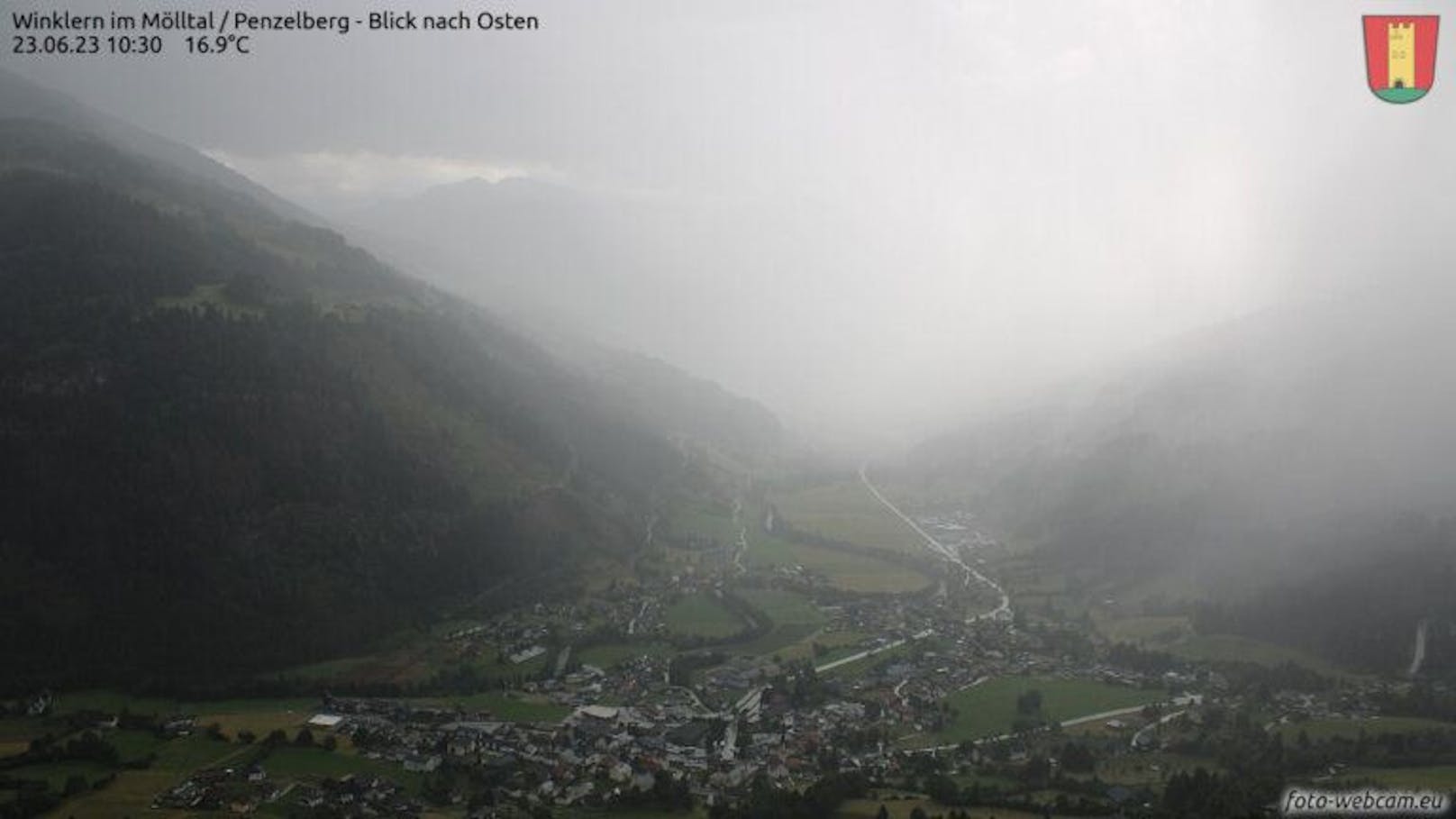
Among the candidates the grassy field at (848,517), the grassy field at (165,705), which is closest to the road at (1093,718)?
the grassy field at (165,705)

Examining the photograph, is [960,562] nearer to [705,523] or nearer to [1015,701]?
[705,523]

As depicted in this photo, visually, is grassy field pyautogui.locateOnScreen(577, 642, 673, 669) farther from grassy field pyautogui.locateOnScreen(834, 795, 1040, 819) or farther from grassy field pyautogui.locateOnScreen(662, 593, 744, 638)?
grassy field pyautogui.locateOnScreen(834, 795, 1040, 819)

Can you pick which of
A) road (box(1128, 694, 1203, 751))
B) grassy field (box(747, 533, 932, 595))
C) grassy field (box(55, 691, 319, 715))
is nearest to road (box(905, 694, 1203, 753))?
road (box(1128, 694, 1203, 751))

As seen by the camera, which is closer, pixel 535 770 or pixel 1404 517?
pixel 535 770

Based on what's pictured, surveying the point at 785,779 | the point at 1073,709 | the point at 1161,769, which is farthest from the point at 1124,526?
the point at 785,779

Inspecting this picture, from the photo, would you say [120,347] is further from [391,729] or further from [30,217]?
[391,729]

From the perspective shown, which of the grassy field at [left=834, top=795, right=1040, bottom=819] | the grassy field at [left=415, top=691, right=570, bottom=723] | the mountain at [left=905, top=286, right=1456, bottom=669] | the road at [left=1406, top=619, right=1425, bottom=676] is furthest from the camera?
the mountain at [left=905, top=286, right=1456, bottom=669]
